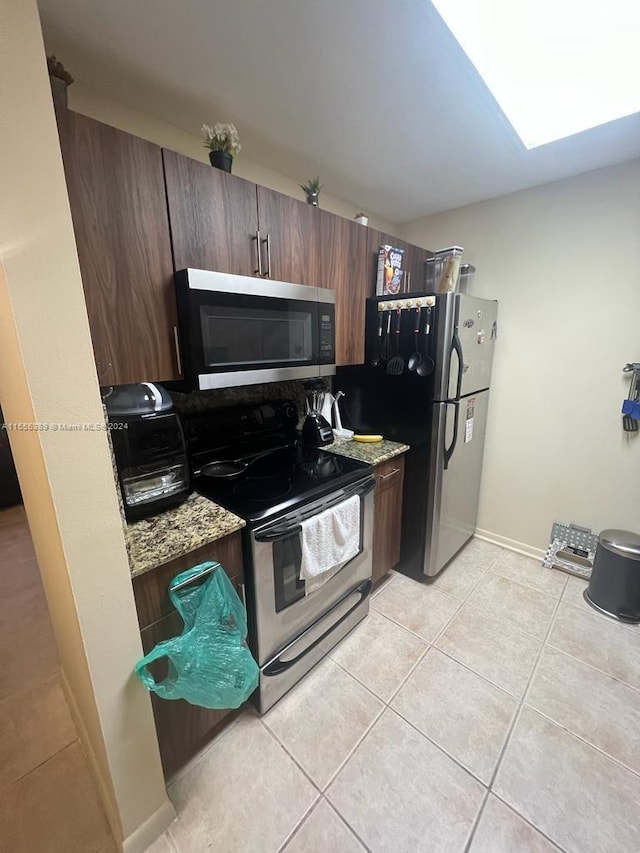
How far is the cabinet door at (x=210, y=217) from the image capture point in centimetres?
113

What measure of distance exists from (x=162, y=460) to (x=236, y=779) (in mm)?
1184

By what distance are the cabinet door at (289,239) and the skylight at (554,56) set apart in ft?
2.41

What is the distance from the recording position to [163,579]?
102cm

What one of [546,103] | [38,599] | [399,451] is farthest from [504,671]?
[38,599]

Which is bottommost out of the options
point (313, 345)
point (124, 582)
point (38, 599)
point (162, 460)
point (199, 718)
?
point (38, 599)

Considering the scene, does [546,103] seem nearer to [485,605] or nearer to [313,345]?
[313,345]

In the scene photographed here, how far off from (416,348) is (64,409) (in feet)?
5.32

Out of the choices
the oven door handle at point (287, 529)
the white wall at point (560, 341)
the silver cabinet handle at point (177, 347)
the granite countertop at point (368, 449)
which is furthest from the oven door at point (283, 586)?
the white wall at point (560, 341)

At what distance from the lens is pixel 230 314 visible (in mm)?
1271

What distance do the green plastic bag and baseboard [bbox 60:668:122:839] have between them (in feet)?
1.42

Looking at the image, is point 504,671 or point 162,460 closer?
point 162,460

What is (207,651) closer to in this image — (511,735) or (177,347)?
(177,347)

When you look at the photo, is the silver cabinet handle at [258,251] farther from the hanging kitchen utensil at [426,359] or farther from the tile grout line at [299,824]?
the tile grout line at [299,824]

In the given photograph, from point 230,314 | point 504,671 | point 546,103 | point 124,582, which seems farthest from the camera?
point 504,671
